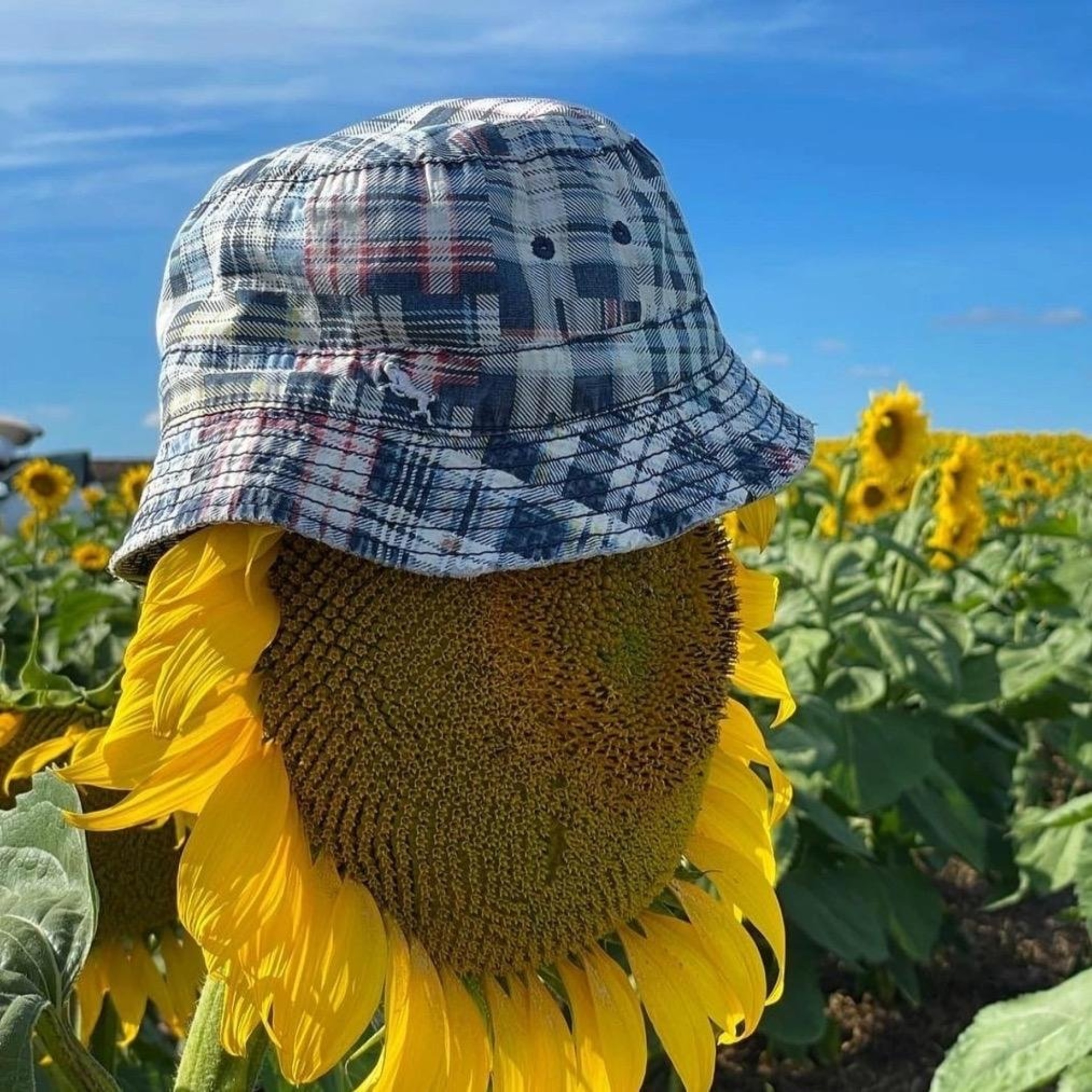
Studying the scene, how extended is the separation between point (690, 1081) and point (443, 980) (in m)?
0.34

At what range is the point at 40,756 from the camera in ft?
5.43

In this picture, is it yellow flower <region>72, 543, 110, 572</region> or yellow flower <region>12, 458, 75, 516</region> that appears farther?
yellow flower <region>12, 458, 75, 516</region>

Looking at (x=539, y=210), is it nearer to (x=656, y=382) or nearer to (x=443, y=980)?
(x=656, y=382)

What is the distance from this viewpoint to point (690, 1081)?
4.30 ft

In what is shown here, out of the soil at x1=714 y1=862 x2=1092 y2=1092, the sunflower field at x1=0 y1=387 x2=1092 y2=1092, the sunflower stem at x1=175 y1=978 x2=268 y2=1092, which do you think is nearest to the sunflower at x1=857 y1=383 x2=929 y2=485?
the sunflower field at x1=0 y1=387 x2=1092 y2=1092

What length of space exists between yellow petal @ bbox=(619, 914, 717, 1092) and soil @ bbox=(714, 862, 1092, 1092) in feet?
7.01

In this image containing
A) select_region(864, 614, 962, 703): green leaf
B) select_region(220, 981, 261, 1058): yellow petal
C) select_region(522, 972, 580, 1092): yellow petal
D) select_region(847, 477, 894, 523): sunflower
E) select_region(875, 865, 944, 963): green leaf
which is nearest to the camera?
select_region(220, 981, 261, 1058): yellow petal

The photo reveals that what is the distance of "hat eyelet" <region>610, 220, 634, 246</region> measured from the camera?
42.1 inches

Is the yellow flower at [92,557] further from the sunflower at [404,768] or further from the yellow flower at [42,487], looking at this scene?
the sunflower at [404,768]

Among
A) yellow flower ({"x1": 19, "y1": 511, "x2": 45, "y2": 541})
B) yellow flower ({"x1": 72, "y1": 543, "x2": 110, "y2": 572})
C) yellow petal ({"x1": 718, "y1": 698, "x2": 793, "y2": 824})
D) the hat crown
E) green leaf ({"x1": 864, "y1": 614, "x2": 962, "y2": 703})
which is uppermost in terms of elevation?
the hat crown

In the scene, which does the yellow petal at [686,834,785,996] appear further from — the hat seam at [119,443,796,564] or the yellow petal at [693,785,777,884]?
the hat seam at [119,443,796,564]

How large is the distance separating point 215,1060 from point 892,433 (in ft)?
15.5

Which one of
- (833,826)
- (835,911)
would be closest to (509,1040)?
(833,826)

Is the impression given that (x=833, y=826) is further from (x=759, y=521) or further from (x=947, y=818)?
(x=759, y=521)
